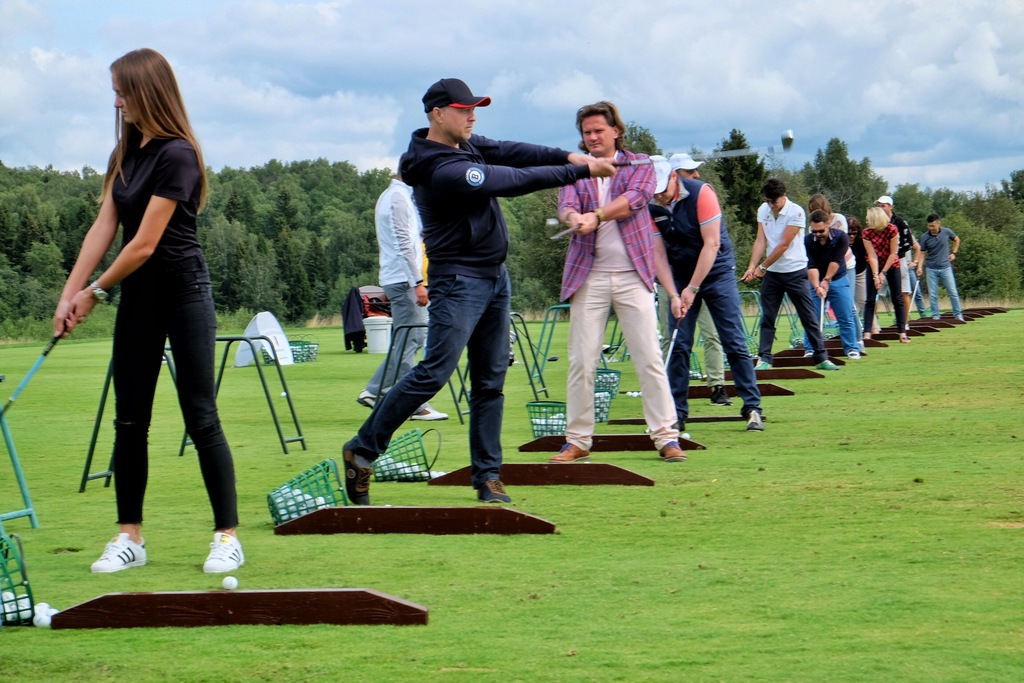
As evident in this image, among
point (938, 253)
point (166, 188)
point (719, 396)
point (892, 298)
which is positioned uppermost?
point (938, 253)

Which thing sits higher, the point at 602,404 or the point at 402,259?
the point at 402,259

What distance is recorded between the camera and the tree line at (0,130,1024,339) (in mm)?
63500

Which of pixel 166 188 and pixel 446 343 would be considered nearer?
pixel 166 188

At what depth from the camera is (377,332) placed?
2536 cm

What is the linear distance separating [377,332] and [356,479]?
62.1ft

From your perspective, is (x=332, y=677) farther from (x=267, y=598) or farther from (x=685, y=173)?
(x=685, y=173)

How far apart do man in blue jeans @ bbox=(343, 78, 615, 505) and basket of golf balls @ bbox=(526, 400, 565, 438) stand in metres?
2.99

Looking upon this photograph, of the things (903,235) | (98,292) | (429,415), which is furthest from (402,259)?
(903,235)

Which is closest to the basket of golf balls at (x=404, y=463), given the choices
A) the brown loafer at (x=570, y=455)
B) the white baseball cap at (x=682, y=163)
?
the brown loafer at (x=570, y=455)

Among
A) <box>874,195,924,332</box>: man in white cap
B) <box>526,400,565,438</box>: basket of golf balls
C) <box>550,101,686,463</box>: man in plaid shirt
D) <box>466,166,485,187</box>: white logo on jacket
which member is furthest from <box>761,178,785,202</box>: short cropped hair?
<box>466,166,485,187</box>: white logo on jacket

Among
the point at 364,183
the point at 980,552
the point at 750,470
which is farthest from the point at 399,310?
the point at 364,183

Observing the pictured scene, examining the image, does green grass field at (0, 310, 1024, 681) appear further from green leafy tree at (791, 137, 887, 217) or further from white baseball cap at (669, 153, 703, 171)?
green leafy tree at (791, 137, 887, 217)

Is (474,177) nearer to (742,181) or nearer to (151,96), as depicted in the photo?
(151,96)

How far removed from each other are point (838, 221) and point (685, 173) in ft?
26.6
